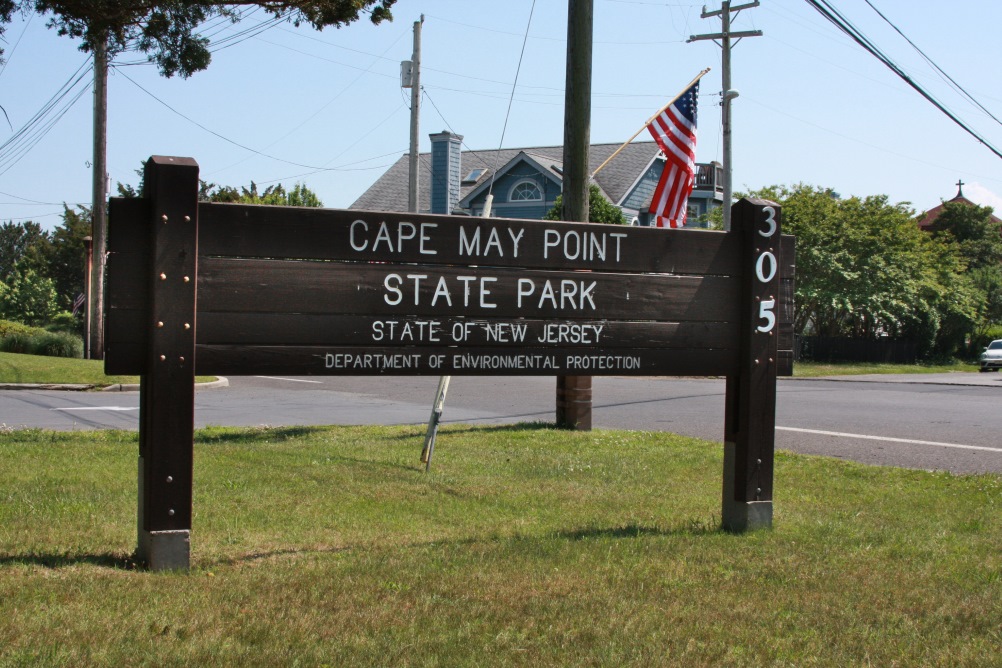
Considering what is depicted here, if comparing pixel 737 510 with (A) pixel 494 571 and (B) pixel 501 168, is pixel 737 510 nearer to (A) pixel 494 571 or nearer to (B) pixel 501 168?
(A) pixel 494 571

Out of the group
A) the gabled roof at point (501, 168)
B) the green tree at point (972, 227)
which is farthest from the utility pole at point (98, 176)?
the green tree at point (972, 227)

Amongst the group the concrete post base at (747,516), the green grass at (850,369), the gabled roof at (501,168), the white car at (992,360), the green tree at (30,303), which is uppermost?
the gabled roof at (501,168)

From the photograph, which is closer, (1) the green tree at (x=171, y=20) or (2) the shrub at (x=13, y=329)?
(1) the green tree at (x=171, y=20)

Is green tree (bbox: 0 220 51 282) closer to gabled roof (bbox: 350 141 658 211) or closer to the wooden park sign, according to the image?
gabled roof (bbox: 350 141 658 211)

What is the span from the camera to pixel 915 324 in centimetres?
4581

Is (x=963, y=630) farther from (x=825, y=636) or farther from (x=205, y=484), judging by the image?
(x=205, y=484)

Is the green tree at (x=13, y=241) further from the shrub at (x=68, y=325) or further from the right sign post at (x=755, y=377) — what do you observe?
the right sign post at (x=755, y=377)

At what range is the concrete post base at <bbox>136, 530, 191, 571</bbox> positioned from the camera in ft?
16.8

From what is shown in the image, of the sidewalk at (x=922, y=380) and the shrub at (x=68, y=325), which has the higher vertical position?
the shrub at (x=68, y=325)

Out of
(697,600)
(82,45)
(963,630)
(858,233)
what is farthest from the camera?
(858,233)

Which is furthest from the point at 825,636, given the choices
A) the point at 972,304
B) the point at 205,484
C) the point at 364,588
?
the point at 972,304

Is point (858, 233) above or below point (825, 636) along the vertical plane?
above

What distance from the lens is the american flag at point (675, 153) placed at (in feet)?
52.5

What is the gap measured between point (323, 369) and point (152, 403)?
890 mm
